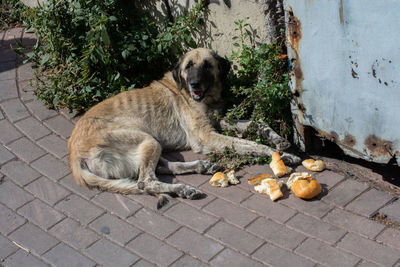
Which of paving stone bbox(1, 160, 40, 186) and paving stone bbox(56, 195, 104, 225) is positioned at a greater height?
paving stone bbox(1, 160, 40, 186)

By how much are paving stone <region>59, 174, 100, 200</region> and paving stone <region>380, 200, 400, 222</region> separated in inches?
102

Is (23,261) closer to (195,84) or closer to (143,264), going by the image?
(143,264)

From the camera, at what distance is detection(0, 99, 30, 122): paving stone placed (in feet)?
20.1

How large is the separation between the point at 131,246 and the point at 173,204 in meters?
0.64

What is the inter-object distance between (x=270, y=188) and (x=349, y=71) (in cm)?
121

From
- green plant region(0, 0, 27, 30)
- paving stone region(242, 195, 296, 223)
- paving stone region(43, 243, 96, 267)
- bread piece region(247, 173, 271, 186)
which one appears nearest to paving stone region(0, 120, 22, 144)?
paving stone region(43, 243, 96, 267)

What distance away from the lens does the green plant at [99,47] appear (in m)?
6.07

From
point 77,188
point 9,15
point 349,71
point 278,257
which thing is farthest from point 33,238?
point 9,15

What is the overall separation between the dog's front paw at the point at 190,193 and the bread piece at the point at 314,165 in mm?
1059

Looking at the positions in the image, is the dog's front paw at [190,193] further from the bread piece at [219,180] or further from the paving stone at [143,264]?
the paving stone at [143,264]

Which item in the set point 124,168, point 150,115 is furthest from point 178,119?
point 124,168

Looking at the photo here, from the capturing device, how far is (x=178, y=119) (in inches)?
226

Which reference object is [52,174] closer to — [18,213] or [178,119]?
[18,213]

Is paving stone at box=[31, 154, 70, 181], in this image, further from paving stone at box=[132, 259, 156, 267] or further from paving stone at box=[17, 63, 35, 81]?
paving stone at box=[17, 63, 35, 81]
